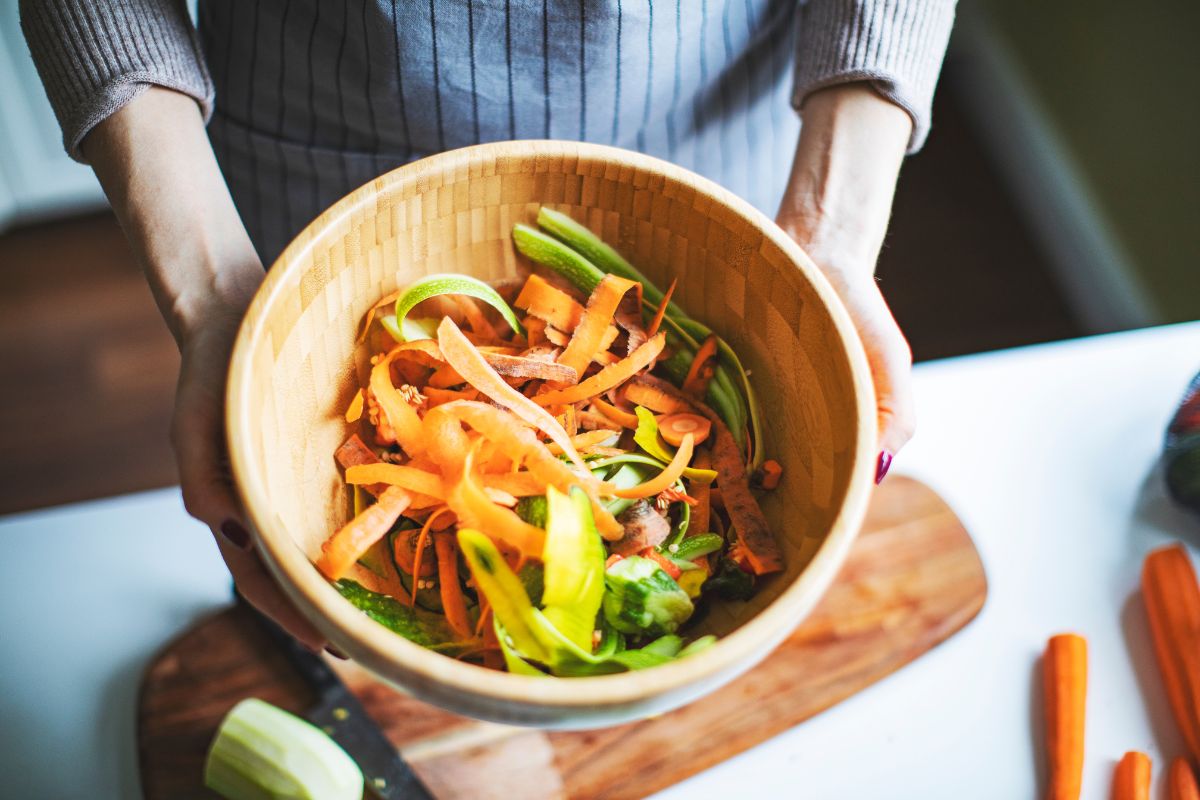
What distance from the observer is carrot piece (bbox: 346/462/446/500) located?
0.76 m

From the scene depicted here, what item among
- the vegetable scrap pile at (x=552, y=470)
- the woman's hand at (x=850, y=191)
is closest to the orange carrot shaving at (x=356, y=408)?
the vegetable scrap pile at (x=552, y=470)

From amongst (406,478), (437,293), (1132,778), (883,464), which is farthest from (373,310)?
(1132,778)

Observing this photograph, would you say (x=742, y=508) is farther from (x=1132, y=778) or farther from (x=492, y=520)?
(x=1132, y=778)

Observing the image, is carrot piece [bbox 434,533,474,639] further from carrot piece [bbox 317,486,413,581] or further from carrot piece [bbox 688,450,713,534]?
carrot piece [bbox 688,450,713,534]

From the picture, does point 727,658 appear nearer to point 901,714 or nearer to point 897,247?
point 901,714

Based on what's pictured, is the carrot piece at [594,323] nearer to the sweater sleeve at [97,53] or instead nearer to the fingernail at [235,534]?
the fingernail at [235,534]

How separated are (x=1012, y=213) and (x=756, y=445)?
6.43ft

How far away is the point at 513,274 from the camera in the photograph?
939 mm

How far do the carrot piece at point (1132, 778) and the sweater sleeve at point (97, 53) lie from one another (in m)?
1.23

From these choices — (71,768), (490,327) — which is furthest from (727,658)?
(71,768)

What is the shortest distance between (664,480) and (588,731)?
351 mm

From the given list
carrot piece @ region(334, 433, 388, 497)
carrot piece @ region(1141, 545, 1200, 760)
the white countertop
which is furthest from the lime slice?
carrot piece @ region(1141, 545, 1200, 760)

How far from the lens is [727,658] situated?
0.62 metres

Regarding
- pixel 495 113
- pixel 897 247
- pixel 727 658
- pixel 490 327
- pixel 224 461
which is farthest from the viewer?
pixel 897 247
